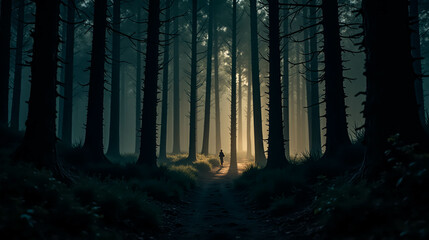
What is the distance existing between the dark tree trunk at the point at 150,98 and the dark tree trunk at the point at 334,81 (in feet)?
21.8

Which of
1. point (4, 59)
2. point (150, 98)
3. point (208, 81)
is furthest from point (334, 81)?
point (208, 81)

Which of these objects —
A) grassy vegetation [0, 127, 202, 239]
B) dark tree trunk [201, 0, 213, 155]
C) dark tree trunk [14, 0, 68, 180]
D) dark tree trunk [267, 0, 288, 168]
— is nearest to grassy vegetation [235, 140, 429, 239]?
grassy vegetation [0, 127, 202, 239]

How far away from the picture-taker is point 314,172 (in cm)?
830

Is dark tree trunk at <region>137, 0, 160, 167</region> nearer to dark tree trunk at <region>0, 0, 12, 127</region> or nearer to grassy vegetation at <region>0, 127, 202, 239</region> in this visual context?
grassy vegetation at <region>0, 127, 202, 239</region>

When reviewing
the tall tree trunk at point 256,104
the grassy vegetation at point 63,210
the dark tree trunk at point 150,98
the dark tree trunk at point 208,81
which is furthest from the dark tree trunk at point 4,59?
the dark tree trunk at point 208,81

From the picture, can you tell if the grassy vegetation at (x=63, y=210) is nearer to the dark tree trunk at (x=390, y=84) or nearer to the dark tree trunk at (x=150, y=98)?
the dark tree trunk at (x=390, y=84)

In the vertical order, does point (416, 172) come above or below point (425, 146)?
below

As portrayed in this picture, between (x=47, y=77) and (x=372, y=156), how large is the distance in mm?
6859

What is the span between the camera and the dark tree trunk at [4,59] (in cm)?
1309

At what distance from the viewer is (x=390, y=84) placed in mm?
4938

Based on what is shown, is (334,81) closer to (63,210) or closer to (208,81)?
(63,210)

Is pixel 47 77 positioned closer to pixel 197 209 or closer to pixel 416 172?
pixel 197 209

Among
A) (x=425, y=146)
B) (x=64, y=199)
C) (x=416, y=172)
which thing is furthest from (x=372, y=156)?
(x=64, y=199)

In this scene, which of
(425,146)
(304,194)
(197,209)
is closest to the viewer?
(425,146)
